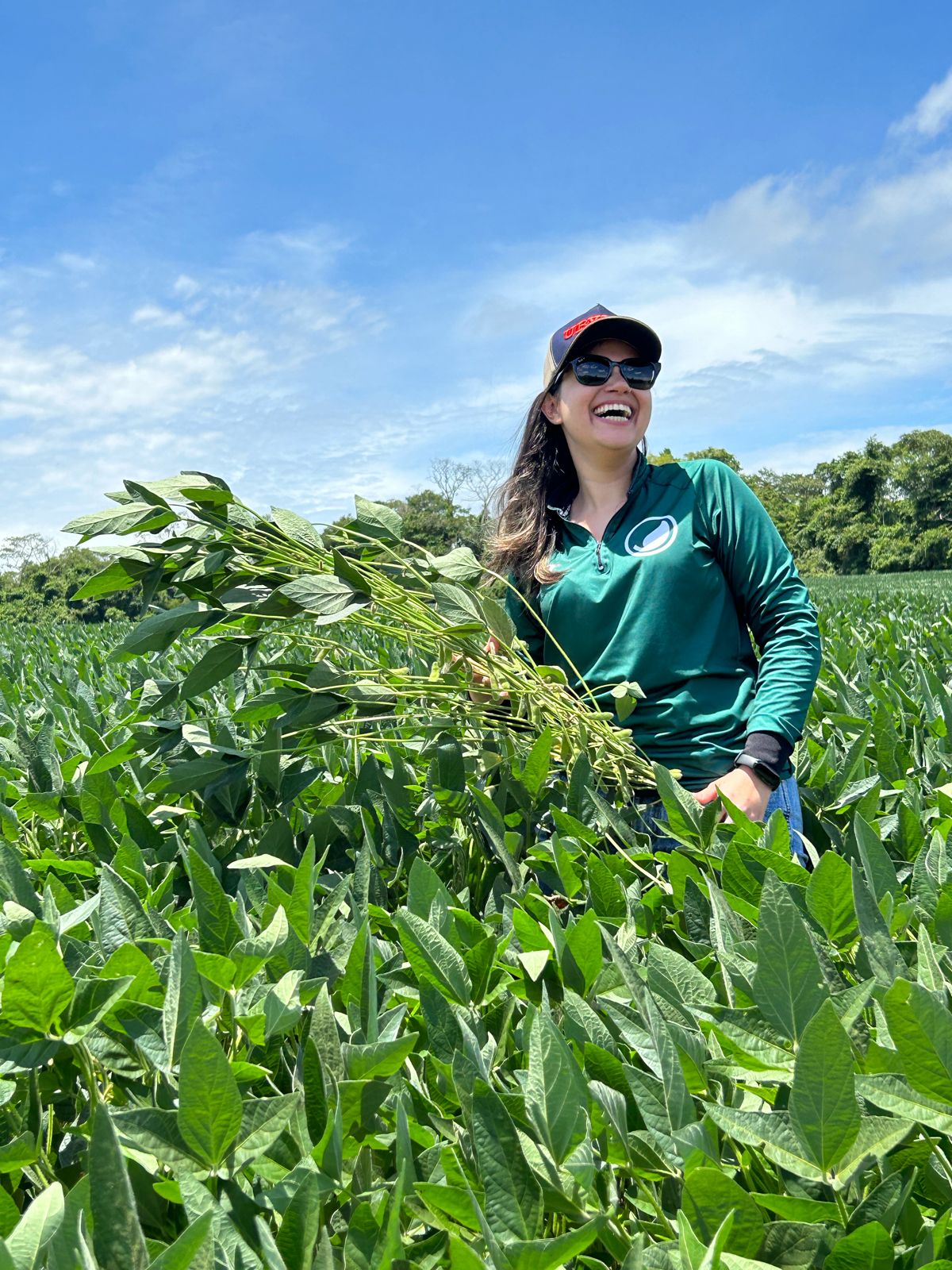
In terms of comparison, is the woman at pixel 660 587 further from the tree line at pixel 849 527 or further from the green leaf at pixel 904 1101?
the tree line at pixel 849 527

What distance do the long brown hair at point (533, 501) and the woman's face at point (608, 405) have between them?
274 millimetres

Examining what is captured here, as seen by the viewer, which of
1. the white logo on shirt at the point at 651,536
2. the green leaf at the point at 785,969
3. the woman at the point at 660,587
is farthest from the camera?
the white logo on shirt at the point at 651,536

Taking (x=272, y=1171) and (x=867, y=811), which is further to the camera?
(x=867, y=811)

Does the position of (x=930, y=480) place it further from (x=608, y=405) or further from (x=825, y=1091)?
(x=825, y=1091)

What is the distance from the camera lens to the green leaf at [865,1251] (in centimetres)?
75

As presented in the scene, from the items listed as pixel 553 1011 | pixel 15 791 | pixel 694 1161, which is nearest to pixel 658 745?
pixel 553 1011

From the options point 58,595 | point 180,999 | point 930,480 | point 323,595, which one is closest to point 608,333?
point 323,595

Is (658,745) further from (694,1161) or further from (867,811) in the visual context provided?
(694,1161)

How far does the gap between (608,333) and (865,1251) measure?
2527mm

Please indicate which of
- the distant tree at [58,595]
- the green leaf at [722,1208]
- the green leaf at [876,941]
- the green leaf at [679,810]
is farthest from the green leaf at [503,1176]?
the distant tree at [58,595]

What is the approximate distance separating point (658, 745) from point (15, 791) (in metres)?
1.72

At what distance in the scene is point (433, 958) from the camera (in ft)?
3.80

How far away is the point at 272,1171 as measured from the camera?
3.04ft

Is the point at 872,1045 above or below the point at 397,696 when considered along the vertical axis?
below
